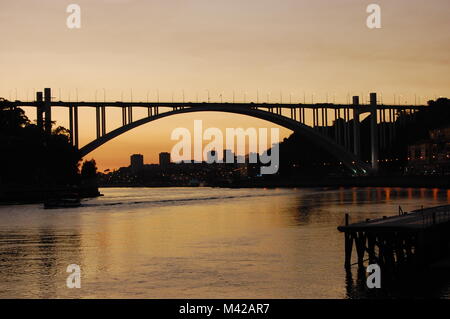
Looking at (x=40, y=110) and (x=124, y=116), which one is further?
(x=40, y=110)

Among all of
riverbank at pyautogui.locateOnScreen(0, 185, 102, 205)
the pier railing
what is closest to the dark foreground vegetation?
riverbank at pyautogui.locateOnScreen(0, 185, 102, 205)

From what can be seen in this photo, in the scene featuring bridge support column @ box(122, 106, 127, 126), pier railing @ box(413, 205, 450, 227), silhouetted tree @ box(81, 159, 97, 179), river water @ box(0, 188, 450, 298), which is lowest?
river water @ box(0, 188, 450, 298)

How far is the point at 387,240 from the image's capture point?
30219mm

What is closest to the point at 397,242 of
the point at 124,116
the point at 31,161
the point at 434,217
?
the point at 434,217

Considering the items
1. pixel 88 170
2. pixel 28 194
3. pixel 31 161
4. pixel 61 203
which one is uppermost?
pixel 31 161

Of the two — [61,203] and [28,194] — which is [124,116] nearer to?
[28,194]

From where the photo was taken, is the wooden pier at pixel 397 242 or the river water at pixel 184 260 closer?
the river water at pixel 184 260

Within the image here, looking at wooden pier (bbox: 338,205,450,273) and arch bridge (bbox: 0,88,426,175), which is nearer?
wooden pier (bbox: 338,205,450,273)

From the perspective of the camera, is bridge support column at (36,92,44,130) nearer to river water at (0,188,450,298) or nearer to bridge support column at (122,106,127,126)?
bridge support column at (122,106,127,126)

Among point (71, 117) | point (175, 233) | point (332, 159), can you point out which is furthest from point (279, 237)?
point (332, 159)

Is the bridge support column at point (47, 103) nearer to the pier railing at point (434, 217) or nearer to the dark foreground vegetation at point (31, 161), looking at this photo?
the dark foreground vegetation at point (31, 161)

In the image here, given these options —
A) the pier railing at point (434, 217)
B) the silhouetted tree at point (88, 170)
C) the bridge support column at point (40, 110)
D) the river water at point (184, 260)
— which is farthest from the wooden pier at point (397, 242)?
the silhouetted tree at point (88, 170)
